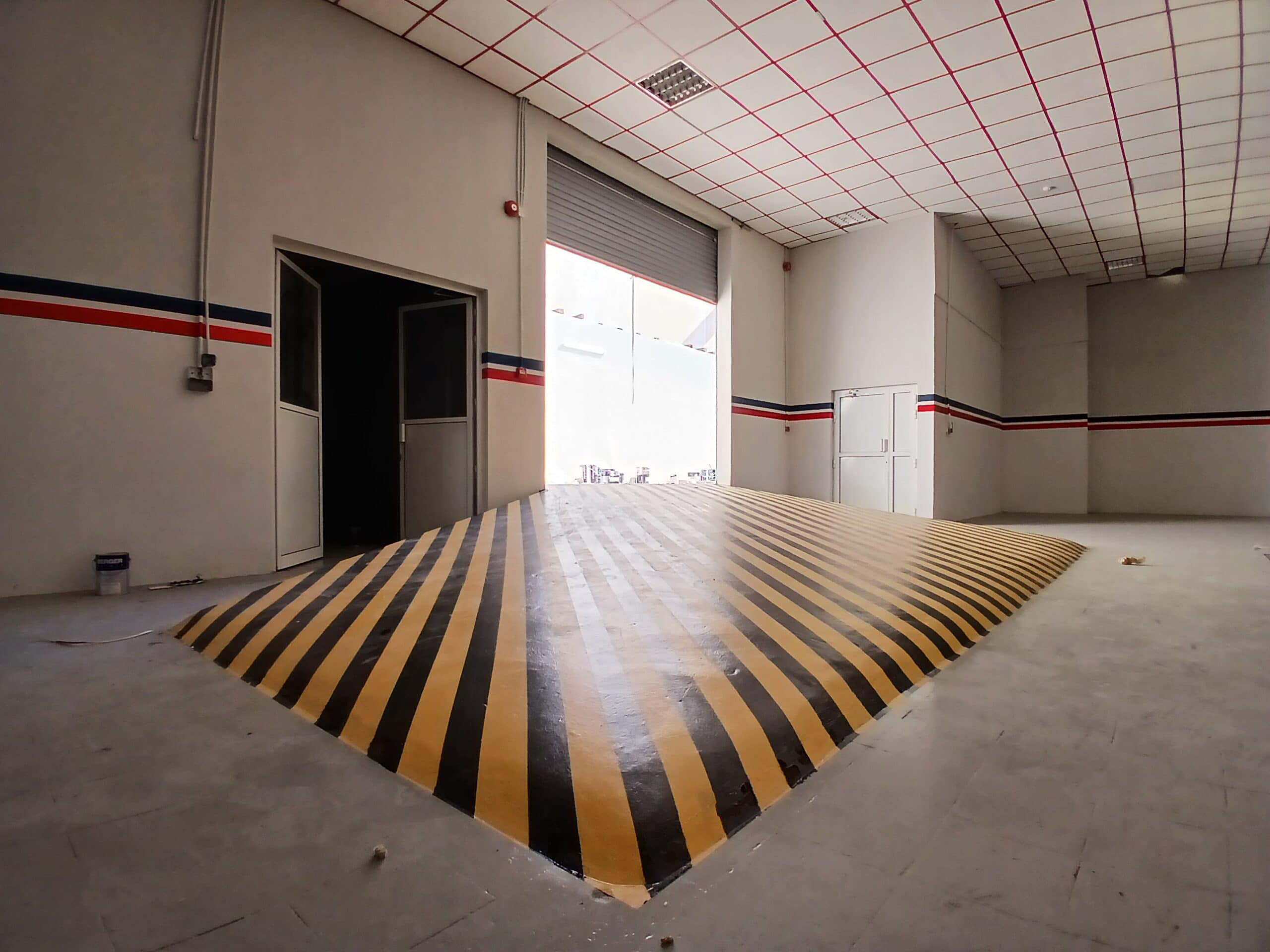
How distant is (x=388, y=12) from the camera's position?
4949mm

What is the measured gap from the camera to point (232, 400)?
4324 mm

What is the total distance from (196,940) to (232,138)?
4.80 m

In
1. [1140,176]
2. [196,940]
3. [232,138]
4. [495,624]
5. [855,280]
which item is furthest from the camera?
[855,280]

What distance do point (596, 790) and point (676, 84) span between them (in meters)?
6.20

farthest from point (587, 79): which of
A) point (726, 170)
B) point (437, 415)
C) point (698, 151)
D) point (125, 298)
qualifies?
point (125, 298)

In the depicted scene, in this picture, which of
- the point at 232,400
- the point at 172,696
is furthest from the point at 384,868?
the point at 232,400

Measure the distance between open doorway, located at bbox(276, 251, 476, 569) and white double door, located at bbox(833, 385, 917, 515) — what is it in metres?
5.73

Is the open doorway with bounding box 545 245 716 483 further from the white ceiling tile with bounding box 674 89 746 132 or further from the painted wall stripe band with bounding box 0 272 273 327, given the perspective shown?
the painted wall stripe band with bounding box 0 272 273 327

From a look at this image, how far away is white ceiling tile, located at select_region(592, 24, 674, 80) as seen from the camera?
17.2ft

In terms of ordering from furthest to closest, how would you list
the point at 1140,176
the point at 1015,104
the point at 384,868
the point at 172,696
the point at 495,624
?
the point at 1140,176 → the point at 1015,104 → the point at 495,624 → the point at 172,696 → the point at 384,868

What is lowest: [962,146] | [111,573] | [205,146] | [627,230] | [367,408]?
[111,573]

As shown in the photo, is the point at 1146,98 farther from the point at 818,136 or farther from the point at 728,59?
the point at 728,59

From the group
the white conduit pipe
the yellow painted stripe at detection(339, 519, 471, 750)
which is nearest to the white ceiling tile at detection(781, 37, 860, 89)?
the white conduit pipe

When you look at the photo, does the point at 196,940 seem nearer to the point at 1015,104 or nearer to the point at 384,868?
the point at 384,868
